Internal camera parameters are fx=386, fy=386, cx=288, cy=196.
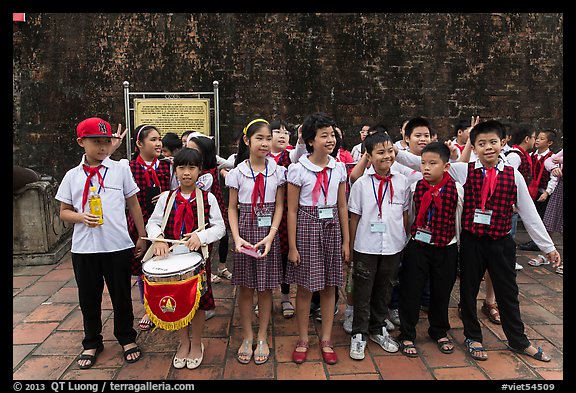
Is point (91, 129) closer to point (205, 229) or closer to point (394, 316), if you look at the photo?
point (205, 229)

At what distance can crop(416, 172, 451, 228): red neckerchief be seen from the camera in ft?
10.2

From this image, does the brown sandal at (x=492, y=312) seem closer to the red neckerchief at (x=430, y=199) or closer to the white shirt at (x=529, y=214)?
the white shirt at (x=529, y=214)

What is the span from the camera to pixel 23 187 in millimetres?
5332

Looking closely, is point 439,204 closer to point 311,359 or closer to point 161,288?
point 311,359

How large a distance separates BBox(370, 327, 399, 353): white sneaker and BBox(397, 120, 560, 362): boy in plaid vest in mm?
610

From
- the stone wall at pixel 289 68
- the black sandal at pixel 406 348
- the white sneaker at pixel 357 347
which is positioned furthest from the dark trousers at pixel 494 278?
the stone wall at pixel 289 68

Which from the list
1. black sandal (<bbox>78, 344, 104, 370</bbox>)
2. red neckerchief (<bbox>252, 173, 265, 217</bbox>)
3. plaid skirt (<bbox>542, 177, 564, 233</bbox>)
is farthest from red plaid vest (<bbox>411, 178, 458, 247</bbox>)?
plaid skirt (<bbox>542, 177, 564, 233</bbox>)

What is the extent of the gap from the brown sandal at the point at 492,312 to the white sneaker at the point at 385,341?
3.81ft

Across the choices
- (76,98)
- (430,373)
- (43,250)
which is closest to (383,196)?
(430,373)

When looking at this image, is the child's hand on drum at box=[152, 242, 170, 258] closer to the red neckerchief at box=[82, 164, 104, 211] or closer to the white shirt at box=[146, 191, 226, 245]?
the white shirt at box=[146, 191, 226, 245]

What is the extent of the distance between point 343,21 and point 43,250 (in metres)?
6.14

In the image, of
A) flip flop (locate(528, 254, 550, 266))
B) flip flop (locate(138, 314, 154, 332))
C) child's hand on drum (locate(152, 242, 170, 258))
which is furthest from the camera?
flip flop (locate(528, 254, 550, 266))

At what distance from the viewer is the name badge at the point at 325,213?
2998 millimetres

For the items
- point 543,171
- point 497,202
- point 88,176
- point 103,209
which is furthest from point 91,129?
point 543,171
